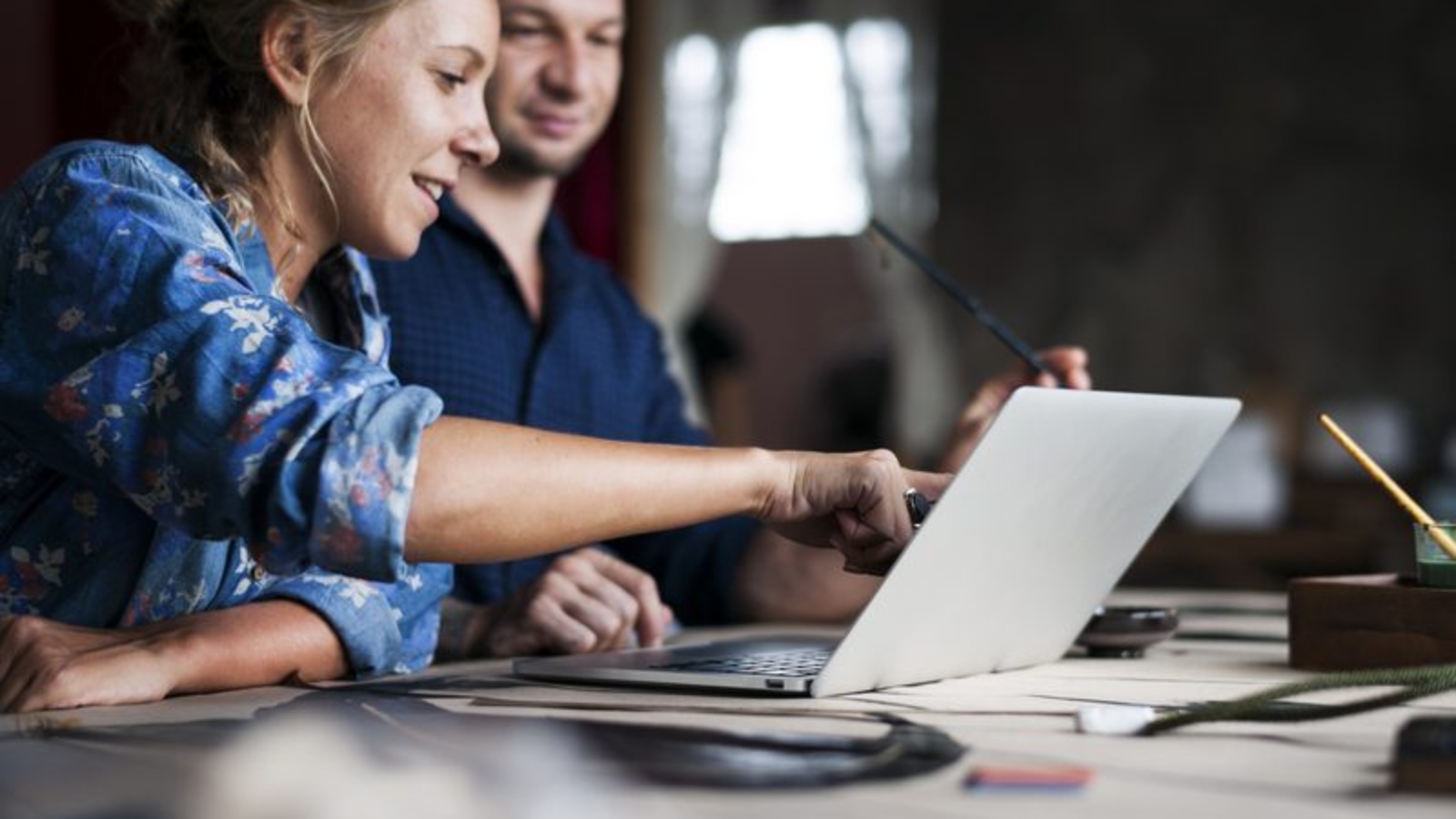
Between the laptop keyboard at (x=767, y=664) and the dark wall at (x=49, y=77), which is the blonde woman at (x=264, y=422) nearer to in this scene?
the laptop keyboard at (x=767, y=664)

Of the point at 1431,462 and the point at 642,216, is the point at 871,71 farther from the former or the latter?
the point at 1431,462

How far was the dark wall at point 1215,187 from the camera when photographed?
4.83m

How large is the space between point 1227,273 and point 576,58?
3526 mm

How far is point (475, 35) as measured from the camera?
1.18 metres

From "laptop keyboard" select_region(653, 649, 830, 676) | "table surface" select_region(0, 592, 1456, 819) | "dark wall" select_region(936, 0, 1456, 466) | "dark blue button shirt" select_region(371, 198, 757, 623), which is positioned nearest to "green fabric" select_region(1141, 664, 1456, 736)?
"table surface" select_region(0, 592, 1456, 819)

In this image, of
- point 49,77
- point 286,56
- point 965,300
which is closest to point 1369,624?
point 965,300

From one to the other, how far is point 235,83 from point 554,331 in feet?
2.48

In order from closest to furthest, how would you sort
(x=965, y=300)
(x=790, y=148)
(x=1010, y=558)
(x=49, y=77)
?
(x=1010, y=558) → (x=965, y=300) → (x=49, y=77) → (x=790, y=148)

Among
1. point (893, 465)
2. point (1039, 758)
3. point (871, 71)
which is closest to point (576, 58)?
point (893, 465)

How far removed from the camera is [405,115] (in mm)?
1162

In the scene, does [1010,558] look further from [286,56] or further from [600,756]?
[286,56]

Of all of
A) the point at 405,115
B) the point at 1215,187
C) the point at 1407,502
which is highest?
the point at 1215,187

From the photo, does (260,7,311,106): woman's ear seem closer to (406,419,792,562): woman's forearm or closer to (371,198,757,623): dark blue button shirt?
(406,419,792,562): woman's forearm

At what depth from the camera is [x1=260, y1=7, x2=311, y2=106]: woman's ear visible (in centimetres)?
115
